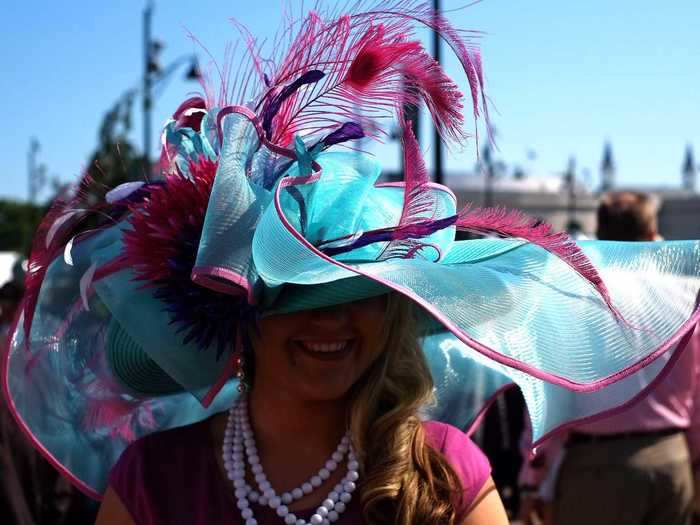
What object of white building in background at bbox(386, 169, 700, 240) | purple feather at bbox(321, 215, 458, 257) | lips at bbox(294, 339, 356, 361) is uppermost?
purple feather at bbox(321, 215, 458, 257)

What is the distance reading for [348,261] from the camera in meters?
1.67

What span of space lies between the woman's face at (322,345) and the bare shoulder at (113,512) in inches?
16.2

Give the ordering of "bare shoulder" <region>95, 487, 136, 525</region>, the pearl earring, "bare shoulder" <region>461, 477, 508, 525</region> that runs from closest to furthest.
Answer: "bare shoulder" <region>461, 477, 508, 525</region>
"bare shoulder" <region>95, 487, 136, 525</region>
the pearl earring

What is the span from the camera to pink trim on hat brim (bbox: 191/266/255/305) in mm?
1645

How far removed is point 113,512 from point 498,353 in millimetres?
856

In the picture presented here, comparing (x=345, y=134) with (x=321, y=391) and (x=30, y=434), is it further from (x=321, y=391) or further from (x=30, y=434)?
(x=30, y=434)

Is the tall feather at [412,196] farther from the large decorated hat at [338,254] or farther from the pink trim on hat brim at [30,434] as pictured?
the pink trim on hat brim at [30,434]

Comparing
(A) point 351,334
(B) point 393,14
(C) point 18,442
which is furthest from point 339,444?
(C) point 18,442

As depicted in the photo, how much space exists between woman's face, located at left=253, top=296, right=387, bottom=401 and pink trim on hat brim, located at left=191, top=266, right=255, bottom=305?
0.10 meters

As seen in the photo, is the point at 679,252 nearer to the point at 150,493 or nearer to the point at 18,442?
the point at 150,493

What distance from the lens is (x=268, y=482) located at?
6.10 feet

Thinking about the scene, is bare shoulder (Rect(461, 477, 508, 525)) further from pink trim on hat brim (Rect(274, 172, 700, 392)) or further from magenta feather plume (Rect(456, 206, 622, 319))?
magenta feather plume (Rect(456, 206, 622, 319))

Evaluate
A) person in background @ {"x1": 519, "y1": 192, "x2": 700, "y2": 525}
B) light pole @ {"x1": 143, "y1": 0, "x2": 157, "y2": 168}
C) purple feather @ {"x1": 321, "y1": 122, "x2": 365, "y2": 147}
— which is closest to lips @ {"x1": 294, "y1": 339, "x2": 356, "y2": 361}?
purple feather @ {"x1": 321, "y1": 122, "x2": 365, "y2": 147}

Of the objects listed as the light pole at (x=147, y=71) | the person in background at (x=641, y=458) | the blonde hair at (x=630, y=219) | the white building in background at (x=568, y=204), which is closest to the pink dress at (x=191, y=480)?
the person in background at (x=641, y=458)
